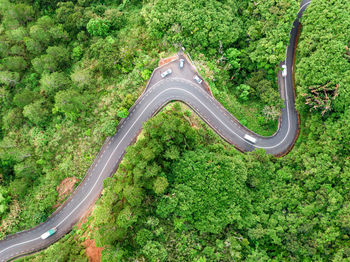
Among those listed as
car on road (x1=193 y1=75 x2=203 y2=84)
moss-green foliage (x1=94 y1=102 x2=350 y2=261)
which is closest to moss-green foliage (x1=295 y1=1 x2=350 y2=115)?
moss-green foliage (x1=94 y1=102 x2=350 y2=261)

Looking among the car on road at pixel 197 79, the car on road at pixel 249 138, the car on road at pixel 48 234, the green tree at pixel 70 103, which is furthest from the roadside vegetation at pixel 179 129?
the car on road at pixel 48 234

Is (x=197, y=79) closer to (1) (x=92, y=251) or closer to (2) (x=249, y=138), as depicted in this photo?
(2) (x=249, y=138)

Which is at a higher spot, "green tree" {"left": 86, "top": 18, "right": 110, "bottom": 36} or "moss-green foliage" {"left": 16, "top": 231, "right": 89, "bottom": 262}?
"green tree" {"left": 86, "top": 18, "right": 110, "bottom": 36}

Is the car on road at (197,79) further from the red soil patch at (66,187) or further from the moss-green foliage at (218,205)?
the red soil patch at (66,187)

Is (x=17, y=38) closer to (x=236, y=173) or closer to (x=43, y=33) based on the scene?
(x=43, y=33)

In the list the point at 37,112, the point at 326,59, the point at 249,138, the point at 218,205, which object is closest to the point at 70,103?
the point at 37,112

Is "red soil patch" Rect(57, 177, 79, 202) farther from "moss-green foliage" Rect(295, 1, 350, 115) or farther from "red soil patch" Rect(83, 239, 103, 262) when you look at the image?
"moss-green foliage" Rect(295, 1, 350, 115)
